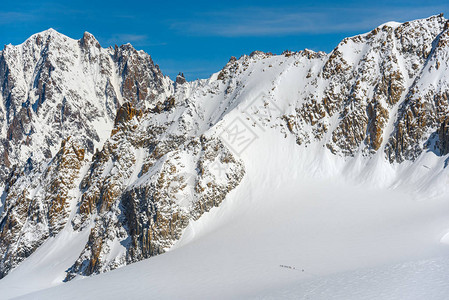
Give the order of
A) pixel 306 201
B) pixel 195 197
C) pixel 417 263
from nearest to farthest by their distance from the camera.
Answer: pixel 417 263, pixel 306 201, pixel 195 197

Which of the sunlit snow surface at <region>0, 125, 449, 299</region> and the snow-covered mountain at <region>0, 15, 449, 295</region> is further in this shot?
the snow-covered mountain at <region>0, 15, 449, 295</region>

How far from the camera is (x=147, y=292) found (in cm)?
3594

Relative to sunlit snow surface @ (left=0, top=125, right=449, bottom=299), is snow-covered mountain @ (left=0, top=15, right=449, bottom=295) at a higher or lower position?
higher

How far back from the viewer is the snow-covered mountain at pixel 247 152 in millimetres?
64188

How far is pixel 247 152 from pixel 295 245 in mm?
30227

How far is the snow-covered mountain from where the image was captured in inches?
2527

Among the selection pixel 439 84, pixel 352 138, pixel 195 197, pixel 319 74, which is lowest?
pixel 195 197

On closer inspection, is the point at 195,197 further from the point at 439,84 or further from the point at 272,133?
the point at 439,84

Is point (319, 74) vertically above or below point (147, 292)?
above

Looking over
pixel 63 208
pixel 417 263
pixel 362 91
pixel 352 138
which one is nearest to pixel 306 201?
pixel 352 138

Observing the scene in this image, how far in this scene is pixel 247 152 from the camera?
245 ft

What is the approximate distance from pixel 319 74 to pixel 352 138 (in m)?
15.4

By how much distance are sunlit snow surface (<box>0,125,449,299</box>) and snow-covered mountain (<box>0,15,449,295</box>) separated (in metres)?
0.48

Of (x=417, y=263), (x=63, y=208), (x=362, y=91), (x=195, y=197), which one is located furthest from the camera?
(x=63, y=208)
